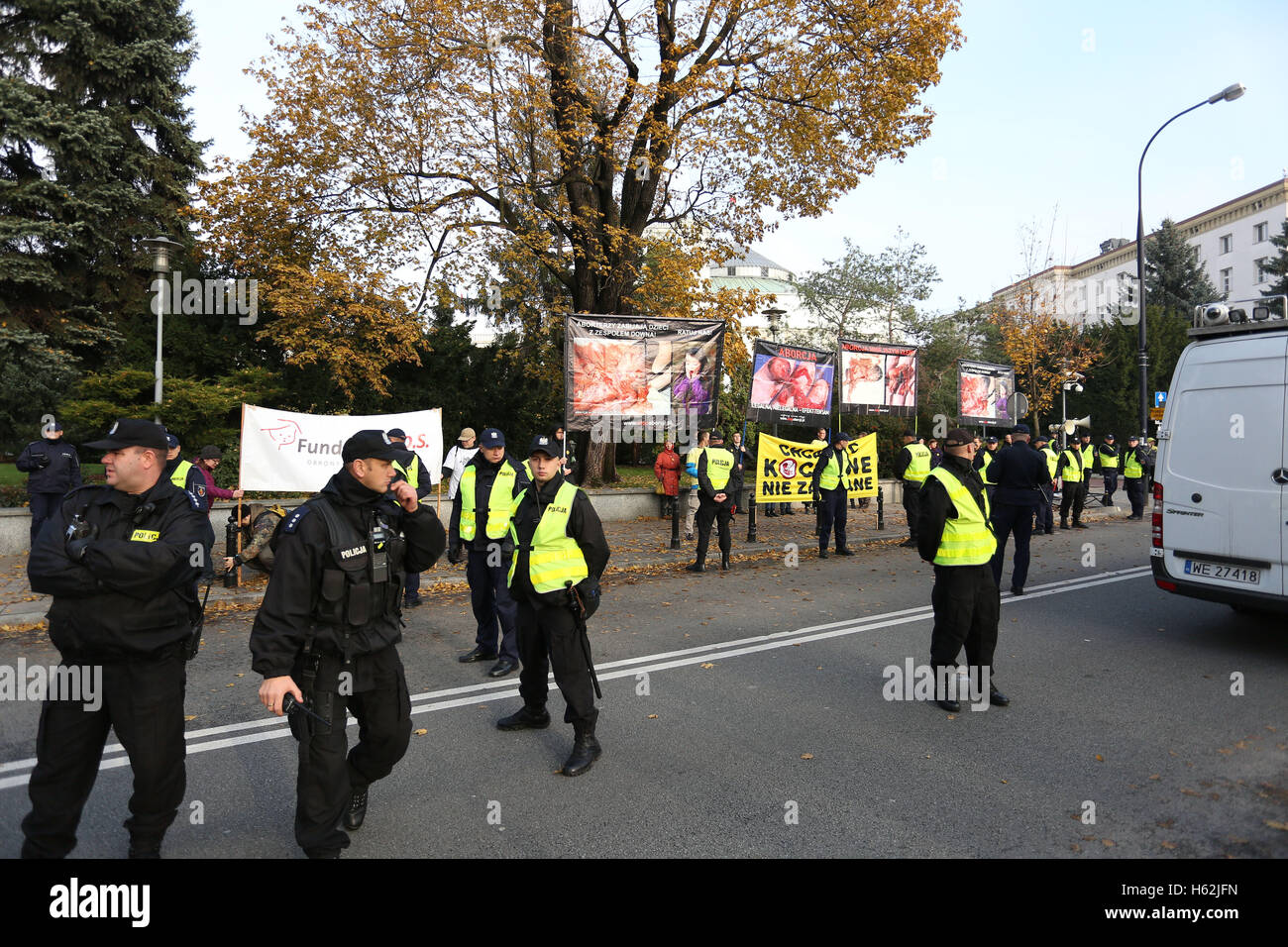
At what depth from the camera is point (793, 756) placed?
473 cm

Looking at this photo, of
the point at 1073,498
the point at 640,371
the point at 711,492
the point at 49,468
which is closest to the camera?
the point at 49,468

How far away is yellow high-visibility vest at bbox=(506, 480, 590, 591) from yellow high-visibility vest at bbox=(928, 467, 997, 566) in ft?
8.53

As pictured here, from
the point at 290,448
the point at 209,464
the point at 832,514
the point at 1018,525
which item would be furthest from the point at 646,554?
the point at 209,464

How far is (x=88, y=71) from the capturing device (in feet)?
69.6

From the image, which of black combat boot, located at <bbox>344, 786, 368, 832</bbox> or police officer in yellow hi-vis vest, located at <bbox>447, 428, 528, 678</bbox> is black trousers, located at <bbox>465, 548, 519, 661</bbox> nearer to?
police officer in yellow hi-vis vest, located at <bbox>447, 428, 528, 678</bbox>

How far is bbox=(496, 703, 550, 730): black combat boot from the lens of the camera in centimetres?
Result: 519

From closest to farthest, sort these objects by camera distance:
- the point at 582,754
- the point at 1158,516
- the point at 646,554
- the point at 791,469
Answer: the point at 582,754 → the point at 1158,516 → the point at 646,554 → the point at 791,469

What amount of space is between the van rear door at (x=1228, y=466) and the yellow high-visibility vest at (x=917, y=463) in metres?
5.45

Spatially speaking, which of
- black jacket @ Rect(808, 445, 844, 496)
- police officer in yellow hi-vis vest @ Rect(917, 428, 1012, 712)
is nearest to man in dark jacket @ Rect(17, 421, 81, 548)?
black jacket @ Rect(808, 445, 844, 496)

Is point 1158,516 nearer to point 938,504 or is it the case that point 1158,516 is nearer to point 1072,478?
point 938,504

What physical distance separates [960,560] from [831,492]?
7.75m
